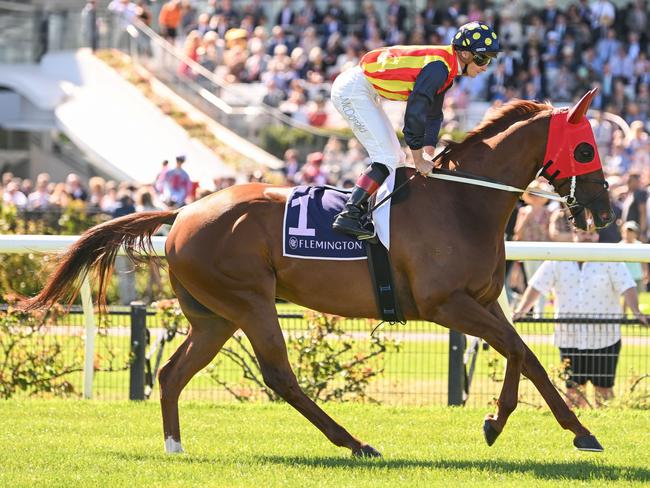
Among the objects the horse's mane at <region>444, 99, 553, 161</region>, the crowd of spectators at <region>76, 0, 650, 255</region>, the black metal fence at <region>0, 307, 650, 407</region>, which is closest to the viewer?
the horse's mane at <region>444, 99, 553, 161</region>

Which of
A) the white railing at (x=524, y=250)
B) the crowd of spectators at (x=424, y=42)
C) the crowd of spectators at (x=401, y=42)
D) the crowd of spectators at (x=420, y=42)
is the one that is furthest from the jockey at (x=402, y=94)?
the crowd of spectators at (x=424, y=42)

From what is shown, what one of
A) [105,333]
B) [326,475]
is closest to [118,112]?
[105,333]

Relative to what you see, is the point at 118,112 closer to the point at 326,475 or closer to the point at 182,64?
the point at 182,64

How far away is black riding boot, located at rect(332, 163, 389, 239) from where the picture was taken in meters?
6.80

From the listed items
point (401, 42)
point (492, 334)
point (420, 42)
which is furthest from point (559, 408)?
point (401, 42)

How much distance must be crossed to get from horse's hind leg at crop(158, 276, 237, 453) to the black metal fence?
154cm

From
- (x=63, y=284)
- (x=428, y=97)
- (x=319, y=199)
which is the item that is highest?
(x=428, y=97)

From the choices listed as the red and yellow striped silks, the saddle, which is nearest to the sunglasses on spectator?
the red and yellow striped silks

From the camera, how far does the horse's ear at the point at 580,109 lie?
22.1 feet

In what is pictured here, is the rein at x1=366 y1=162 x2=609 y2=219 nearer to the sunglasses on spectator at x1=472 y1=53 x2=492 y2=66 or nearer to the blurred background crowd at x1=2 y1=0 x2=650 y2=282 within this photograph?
the sunglasses on spectator at x1=472 y1=53 x2=492 y2=66

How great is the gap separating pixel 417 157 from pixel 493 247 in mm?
613

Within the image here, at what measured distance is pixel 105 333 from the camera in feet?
29.8

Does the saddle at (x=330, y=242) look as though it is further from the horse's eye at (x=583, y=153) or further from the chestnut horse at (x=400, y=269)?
the horse's eye at (x=583, y=153)

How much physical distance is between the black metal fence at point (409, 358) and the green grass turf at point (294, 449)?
44 centimetres
